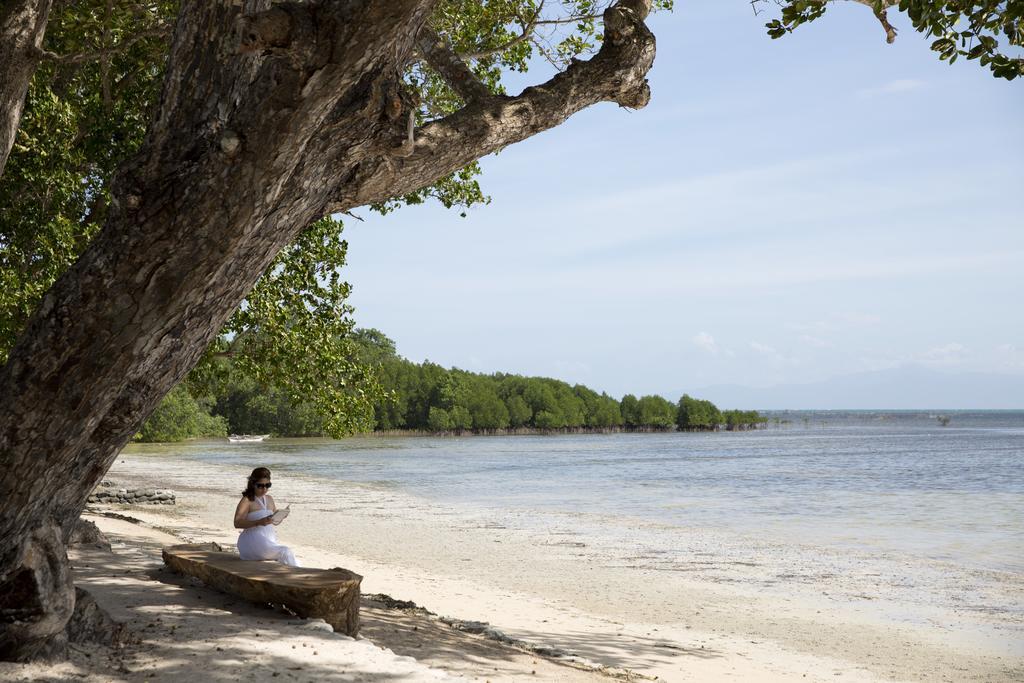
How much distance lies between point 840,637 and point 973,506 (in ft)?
58.3

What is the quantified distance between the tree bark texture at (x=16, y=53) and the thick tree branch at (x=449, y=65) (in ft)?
9.76

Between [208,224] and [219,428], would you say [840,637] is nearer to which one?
[208,224]

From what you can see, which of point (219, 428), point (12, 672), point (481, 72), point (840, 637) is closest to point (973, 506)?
point (840, 637)

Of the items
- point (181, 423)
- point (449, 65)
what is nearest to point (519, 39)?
point (449, 65)

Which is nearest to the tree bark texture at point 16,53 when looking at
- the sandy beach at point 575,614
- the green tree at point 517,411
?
the sandy beach at point 575,614

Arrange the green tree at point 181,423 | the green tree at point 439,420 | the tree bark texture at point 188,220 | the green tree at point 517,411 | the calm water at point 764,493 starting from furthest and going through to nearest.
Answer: the green tree at point 517,411
the green tree at point 439,420
the green tree at point 181,423
the calm water at point 764,493
the tree bark texture at point 188,220

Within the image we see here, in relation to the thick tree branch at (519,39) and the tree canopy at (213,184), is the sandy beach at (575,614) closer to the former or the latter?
the tree canopy at (213,184)

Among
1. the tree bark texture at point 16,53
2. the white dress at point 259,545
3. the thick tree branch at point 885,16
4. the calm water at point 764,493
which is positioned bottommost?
the calm water at point 764,493

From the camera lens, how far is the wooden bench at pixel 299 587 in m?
6.55

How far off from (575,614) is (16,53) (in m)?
8.07

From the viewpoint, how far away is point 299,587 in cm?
655

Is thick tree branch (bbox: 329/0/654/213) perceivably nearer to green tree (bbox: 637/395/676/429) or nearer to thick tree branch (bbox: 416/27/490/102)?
thick tree branch (bbox: 416/27/490/102)

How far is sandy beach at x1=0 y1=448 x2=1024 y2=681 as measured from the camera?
20.2 ft

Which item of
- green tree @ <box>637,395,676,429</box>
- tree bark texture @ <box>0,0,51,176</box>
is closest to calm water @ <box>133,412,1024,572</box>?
tree bark texture @ <box>0,0,51,176</box>
